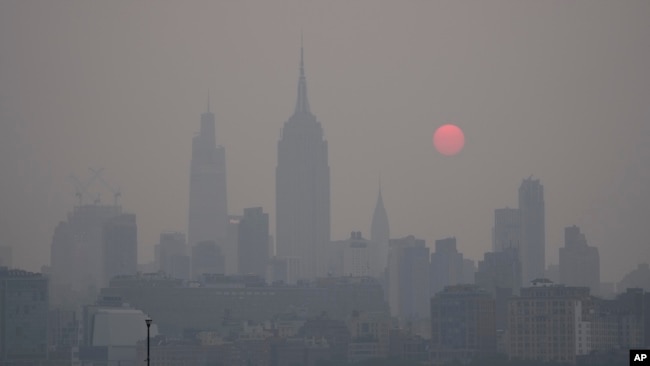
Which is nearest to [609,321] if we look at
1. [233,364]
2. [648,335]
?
[648,335]

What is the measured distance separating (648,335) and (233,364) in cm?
3982

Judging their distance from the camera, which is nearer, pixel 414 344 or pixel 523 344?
pixel 523 344

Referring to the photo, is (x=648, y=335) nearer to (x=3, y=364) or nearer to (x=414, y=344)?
(x=414, y=344)

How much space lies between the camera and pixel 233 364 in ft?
650

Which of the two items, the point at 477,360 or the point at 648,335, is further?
the point at 648,335

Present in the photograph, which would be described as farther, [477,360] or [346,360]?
[346,360]

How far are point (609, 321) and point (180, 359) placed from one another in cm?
4126

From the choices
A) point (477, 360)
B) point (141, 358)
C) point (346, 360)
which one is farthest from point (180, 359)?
point (477, 360)

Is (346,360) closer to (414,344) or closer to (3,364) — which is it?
(414,344)

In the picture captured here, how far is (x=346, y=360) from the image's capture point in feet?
637

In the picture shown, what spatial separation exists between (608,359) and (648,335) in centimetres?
1982

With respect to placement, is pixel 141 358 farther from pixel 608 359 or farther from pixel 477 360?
pixel 608 359

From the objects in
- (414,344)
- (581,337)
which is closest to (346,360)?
(414,344)

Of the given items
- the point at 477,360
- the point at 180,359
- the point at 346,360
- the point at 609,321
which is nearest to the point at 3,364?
the point at 180,359
